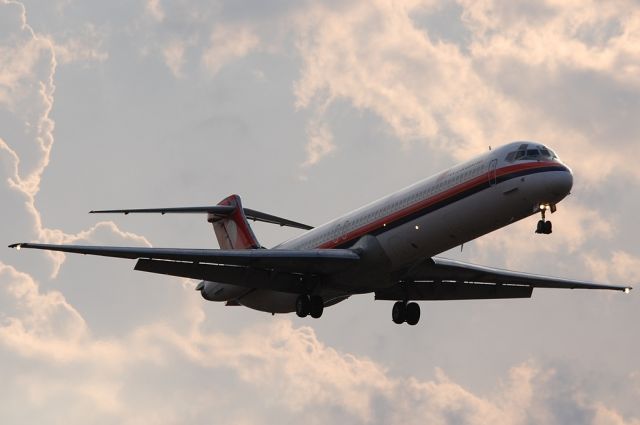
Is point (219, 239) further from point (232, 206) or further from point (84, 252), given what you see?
point (84, 252)

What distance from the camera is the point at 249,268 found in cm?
5325

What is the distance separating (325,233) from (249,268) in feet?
11.9

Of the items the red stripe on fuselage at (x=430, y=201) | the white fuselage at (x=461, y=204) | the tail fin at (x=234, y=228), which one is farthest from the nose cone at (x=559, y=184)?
the tail fin at (x=234, y=228)

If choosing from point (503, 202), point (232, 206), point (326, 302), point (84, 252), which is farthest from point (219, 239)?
point (503, 202)

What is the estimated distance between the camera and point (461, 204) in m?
48.1

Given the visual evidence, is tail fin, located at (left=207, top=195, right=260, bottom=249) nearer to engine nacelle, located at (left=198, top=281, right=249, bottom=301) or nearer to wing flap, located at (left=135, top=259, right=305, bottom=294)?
engine nacelle, located at (left=198, top=281, right=249, bottom=301)

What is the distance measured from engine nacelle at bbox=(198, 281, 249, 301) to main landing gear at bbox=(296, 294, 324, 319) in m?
4.05

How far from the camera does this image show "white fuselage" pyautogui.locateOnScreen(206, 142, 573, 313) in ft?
154

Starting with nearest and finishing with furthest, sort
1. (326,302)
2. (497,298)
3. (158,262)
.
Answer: (158,262)
(326,302)
(497,298)

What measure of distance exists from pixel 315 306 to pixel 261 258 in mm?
3320

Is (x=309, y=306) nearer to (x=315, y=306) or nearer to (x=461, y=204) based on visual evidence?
(x=315, y=306)

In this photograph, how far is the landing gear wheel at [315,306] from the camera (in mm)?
53656

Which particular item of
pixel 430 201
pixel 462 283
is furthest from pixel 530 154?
pixel 462 283

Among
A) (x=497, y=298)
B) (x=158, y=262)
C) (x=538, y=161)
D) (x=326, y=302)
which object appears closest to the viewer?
(x=538, y=161)
